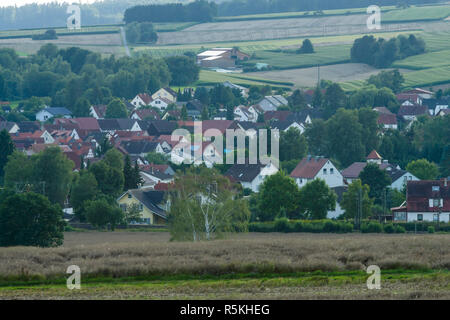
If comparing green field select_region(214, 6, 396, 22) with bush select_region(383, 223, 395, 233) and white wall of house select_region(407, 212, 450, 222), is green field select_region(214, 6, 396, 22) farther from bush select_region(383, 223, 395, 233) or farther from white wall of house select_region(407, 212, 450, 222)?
bush select_region(383, 223, 395, 233)

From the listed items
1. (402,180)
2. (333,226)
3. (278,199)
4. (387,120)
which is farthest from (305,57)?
(333,226)

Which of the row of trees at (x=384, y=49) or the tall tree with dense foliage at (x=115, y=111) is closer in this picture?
the tall tree with dense foliage at (x=115, y=111)

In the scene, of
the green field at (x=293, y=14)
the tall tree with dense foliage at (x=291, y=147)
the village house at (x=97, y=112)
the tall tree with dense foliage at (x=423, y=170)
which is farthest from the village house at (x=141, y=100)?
the tall tree with dense foliage at (x=423, y=170)

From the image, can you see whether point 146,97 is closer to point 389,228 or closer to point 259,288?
point 389,228

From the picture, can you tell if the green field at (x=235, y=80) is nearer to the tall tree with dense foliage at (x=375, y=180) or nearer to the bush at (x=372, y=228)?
the tall tree with dense foliage at (x=375, y=180)

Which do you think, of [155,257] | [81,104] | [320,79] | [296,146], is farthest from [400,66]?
[155,257]
